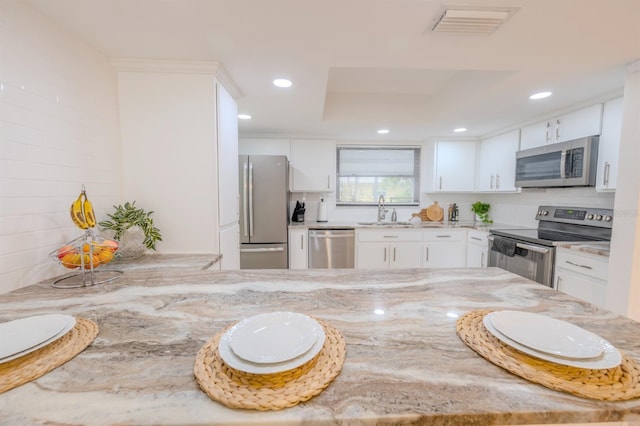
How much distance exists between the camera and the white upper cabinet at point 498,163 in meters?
3.06

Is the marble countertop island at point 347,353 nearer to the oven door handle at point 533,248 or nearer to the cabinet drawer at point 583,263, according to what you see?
the cabinet drawer at point 583,263

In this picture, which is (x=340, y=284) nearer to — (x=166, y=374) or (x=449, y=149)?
(x=166, y=374)

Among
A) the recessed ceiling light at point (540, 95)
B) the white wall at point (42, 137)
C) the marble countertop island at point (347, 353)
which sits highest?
the recessed ceiling light at point (540, 95)

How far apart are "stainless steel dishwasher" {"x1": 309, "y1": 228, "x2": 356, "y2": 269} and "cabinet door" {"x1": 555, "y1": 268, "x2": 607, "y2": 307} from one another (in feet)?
6.34

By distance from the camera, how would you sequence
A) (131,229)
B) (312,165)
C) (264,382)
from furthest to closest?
1. (312,165)
2. (131,229)
3. (264,382)

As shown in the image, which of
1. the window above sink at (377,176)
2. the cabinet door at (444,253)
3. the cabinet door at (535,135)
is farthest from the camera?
the window above sink at (377,176)

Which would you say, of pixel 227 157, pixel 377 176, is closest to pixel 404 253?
pixel 377 176

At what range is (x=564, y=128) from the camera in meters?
2.44

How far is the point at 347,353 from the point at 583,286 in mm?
2340

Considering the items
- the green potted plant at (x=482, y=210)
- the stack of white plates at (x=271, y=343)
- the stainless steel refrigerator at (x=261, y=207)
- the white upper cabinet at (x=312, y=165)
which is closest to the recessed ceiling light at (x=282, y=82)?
the stainless steel refrigerator at (x=261, y=207)

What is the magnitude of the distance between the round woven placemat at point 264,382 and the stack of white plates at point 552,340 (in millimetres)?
423

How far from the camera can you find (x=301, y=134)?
352cm

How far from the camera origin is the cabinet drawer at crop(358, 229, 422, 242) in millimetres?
3340

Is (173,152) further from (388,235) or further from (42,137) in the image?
(388,235)
